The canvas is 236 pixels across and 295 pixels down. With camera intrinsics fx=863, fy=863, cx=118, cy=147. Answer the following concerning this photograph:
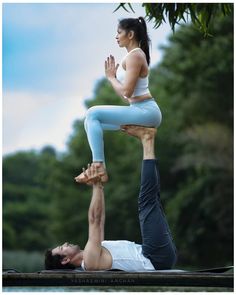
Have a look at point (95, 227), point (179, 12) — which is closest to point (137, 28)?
point (179, 12)

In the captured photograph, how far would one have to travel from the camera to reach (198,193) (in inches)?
1039

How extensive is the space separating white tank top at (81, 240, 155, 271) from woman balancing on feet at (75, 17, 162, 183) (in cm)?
48

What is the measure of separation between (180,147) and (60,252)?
985 inches

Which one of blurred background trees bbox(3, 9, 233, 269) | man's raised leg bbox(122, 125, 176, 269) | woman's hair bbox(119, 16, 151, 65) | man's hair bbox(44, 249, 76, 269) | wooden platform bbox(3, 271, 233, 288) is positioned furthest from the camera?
blurred background trees bbox(3, 9, 233, 269)

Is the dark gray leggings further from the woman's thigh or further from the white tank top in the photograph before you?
the woman's thigh

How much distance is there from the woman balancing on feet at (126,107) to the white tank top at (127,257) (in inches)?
18.8

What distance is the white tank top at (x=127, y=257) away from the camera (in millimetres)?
4996

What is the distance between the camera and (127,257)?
502 centimetres

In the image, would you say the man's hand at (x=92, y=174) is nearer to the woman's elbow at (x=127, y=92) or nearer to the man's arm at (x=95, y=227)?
the man's arm at (x=95, y=227)

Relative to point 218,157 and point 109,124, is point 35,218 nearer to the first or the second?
point 218,157

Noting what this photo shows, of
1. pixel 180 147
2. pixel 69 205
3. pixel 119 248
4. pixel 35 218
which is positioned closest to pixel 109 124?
pixel 119 248

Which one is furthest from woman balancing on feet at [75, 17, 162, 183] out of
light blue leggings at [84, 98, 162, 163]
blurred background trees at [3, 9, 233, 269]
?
blurred background trees at [3, 9, 233, 269]

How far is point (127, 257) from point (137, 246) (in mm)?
126

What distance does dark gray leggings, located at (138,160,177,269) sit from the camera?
495 centimetres
